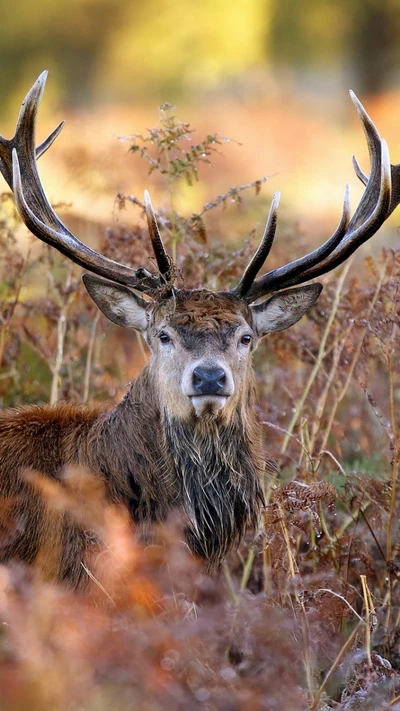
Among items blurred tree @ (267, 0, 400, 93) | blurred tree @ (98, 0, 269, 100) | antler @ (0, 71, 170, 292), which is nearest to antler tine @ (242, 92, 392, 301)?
antler @ (0, 71, 170, 292)

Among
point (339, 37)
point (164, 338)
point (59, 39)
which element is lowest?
point (164, 338)

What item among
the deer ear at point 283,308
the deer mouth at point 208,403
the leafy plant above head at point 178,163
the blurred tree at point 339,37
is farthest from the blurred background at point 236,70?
the deer mouth at point 208,403

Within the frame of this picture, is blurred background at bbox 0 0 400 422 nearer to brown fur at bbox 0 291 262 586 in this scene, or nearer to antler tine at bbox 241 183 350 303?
antler tine at bbox 241 183 350 303

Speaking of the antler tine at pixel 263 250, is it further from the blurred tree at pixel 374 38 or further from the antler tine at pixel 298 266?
the blurred tree at pixel 374 38

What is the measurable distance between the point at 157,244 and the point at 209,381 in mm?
794

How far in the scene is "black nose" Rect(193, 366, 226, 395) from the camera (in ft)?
15.4

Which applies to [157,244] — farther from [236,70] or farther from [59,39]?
[59,39]

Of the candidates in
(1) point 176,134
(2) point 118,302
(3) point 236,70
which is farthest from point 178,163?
(3) point 236,70

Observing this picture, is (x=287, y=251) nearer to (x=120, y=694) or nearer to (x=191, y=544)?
(x=191, y=544)

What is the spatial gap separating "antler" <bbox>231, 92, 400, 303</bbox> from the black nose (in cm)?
72

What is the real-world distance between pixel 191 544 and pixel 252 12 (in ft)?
93.5

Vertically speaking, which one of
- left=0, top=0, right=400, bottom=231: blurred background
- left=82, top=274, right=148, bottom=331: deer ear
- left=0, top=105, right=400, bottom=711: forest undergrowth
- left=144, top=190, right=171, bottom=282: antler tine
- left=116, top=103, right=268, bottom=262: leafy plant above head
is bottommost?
left=0, top=105, right=400, bottom=711: forest undergrowth

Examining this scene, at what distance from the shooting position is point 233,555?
594 centimetres

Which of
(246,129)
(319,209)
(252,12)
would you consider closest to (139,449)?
(319,209)
